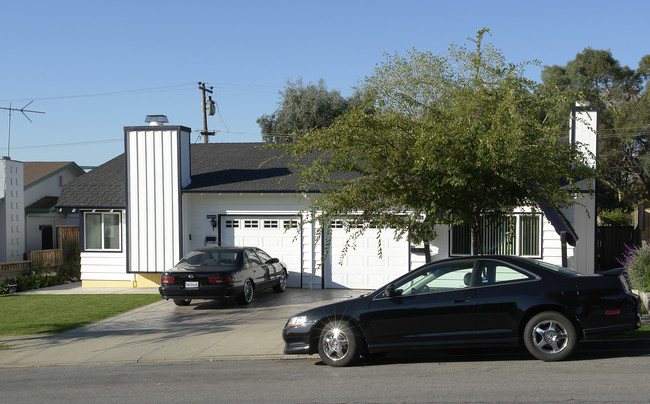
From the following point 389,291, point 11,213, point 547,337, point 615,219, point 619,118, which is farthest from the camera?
point 619,118

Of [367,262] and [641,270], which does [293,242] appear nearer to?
[367,262]

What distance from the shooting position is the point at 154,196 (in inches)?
722

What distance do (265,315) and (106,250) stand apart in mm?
7376

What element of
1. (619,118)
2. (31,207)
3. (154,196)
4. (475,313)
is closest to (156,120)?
(154,196)

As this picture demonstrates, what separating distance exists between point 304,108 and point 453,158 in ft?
108

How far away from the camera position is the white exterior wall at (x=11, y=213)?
21578 millimetres

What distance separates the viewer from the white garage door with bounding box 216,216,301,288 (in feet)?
59.4

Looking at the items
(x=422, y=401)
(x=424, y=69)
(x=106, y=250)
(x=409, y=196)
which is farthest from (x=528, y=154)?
(x=424, y=69)

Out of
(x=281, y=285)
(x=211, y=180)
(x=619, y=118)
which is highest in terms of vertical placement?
(x=619, y=118)

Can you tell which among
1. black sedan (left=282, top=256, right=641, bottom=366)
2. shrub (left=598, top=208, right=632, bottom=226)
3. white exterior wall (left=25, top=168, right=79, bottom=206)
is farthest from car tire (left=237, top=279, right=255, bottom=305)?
shrub (left=598, top=208, right=632, bottom=226)

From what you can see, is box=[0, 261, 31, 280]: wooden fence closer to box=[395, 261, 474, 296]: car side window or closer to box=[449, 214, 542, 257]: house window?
box=[449, 214, 542, 257]: house window

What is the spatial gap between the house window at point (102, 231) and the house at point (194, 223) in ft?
0.09

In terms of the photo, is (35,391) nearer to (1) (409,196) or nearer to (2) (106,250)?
(1) (409,196)

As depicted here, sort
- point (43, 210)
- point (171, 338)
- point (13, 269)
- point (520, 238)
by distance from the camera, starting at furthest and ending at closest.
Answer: point (43, 210), point (13, 269), point (520, 238), point (171, 338)
